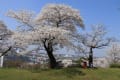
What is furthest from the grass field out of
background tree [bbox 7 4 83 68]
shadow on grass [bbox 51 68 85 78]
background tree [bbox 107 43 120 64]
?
background tree [bbox 107 43 120 64]

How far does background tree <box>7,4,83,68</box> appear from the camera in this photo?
1115 inches

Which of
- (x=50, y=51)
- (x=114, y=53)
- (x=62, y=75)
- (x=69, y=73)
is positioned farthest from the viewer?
(x=114, y=53)

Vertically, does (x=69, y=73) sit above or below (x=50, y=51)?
below

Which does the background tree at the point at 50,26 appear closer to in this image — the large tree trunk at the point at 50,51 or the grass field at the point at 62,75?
the large tree trunk at the point at 50,51

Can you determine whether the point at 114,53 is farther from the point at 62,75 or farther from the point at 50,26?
the point at 62,75

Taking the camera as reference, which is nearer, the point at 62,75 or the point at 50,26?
the point at 62,75

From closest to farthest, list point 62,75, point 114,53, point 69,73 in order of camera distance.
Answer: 1. point 62,75
2. point 69,73
3. point 114,53

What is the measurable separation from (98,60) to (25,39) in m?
27.9

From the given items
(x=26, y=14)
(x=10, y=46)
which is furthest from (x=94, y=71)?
(x=10, y=46)

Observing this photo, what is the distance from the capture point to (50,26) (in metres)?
30.0

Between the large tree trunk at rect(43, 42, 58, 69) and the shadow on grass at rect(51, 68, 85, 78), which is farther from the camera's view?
the large tree trunk at rect(43, 42, 58, 69)

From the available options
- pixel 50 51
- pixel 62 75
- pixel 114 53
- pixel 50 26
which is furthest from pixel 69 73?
pixel 114 53

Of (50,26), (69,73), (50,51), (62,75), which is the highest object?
(50,26)

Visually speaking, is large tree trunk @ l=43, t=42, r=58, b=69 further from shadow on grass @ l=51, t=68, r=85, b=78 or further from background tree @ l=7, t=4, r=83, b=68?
shadow on grass @ l=51, t=68, r=85, b=78
